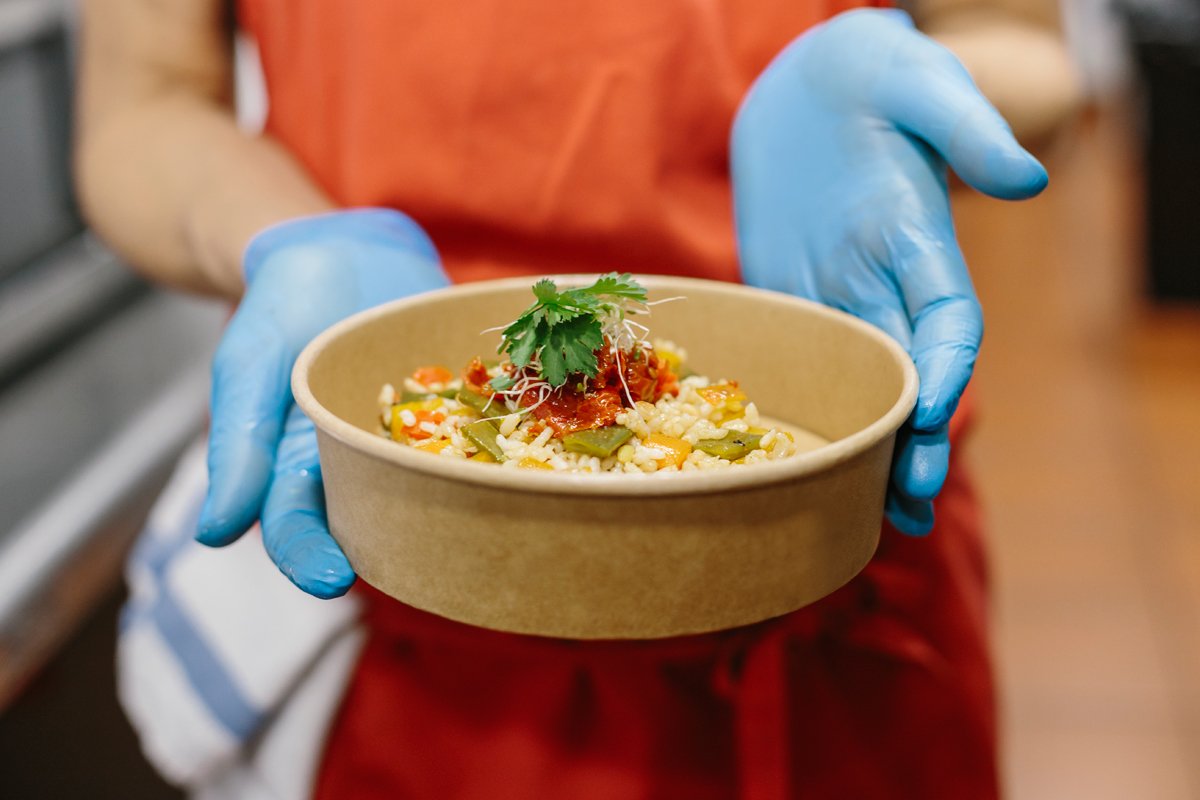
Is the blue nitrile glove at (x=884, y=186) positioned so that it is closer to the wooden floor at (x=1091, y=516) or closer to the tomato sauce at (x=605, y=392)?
the tomato sauce at (x=605, y=392)

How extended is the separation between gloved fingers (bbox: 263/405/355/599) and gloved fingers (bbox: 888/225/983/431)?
0.44 meters

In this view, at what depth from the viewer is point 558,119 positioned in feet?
3.94

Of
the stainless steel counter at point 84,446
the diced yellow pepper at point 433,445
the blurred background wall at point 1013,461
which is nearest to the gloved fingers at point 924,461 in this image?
the diced yellow pepper at point 433,445

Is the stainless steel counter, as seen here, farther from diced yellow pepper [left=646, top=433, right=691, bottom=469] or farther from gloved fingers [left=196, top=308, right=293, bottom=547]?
diced yellow pepper [left=646, top=433, right=691, bottom=469]

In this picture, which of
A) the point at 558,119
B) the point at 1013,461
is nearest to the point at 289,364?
the point at 558,119

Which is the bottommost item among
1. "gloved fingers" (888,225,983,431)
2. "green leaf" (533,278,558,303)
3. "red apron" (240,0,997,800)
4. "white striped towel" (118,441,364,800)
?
"white striped towel" (118,441,364,800)

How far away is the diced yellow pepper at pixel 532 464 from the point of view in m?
0.85

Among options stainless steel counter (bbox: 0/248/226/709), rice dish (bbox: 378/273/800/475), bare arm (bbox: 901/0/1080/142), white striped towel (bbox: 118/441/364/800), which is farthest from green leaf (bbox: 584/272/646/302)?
stainless steel counter (bbox: 0/248/226/709)

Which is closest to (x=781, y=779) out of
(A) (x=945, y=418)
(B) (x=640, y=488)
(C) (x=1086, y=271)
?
(A) (x=945, y=418)

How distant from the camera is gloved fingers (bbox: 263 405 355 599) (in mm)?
819

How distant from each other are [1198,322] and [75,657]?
3988 mm

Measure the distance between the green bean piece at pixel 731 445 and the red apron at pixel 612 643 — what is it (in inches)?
9.5

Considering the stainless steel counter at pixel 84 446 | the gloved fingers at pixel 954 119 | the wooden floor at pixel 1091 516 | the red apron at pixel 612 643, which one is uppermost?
the gloved fingers at pixel 954 119

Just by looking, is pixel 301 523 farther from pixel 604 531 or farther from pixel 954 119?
pixel 954 119
